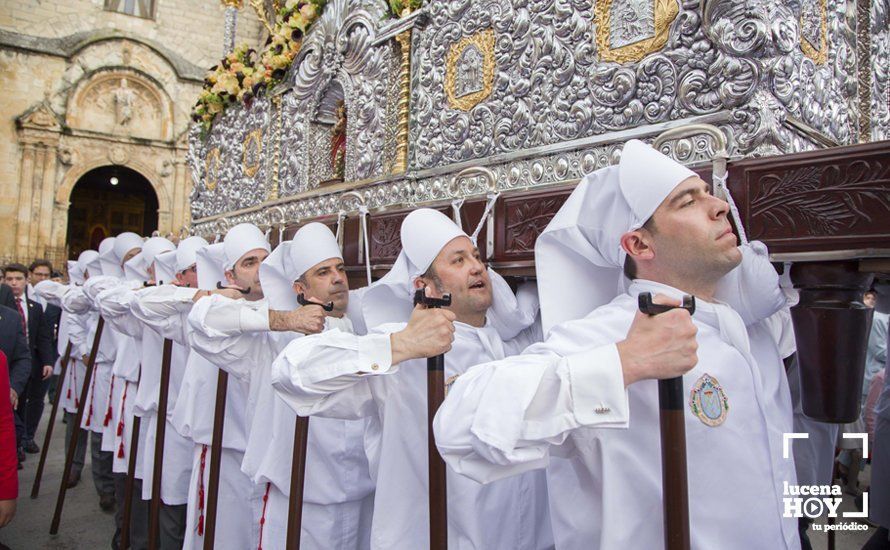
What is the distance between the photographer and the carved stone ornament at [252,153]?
6340 millimetres

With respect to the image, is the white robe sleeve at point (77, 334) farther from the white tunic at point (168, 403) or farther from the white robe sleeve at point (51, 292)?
the white tunic at point (168, 403)

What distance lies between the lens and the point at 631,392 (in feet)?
5.42

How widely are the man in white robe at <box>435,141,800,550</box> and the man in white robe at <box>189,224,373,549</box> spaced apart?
1.56m

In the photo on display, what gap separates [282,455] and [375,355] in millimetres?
1391

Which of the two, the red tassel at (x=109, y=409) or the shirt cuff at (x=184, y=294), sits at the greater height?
the shirt cuff at (x=184, y=294)

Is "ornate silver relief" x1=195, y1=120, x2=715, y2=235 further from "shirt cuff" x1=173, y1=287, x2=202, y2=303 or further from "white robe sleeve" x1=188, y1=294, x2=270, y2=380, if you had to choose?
"shirt cuff" x1=173, y1=287, x2=202, y2=303

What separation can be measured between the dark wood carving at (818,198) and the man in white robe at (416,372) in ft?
3.27

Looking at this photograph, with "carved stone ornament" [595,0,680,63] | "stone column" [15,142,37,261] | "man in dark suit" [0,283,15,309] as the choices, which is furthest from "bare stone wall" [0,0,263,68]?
"carved stone ornament" [595,0,680,63]

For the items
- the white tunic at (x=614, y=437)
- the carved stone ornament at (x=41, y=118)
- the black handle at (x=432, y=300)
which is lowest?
the white tunic at (x=614, y=437)

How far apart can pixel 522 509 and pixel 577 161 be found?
1.55m

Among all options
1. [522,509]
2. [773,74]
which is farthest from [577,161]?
[522,509]

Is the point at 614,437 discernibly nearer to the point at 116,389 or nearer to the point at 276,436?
the point at 276,436

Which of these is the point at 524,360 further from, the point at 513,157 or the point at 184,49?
the point at 184,49

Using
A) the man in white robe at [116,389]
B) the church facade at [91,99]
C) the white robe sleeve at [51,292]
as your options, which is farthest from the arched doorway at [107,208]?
the man in white robe at [116,389]
